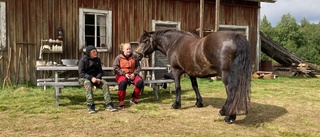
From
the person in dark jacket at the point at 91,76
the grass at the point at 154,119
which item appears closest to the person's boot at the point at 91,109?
the person in dark jacket at the point at 91,76

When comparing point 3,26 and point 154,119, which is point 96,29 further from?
point 154,119

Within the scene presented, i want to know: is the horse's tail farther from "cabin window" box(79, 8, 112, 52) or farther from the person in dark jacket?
"cabin window" box(79, 8, 112, 52)

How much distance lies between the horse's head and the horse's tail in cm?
228

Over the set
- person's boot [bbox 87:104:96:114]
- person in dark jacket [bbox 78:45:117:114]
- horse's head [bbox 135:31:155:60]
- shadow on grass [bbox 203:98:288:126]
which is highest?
horse's head [bbox 135:31:155:60]

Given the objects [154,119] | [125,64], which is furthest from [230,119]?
[125,64]

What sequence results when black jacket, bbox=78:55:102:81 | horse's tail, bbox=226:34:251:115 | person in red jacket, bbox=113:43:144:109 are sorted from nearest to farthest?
horse's tail, bbox=226:34:251:115, black jacket, bbox=78:55:102:81, person in red jacket, bbox=113:43:144:109

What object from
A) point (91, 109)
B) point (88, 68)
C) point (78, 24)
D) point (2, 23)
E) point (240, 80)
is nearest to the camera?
point (240, 80)

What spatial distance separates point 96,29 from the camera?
999 cm

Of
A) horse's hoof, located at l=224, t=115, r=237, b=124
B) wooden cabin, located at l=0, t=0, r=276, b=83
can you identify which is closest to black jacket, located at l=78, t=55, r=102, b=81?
horse's hoof, located at l=224, t=115, r=237, b=124

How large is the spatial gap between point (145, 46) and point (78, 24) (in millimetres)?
4469

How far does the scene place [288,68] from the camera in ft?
49.8

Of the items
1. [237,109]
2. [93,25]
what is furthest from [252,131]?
[93,25]

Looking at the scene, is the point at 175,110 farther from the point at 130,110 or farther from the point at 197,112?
the point at 130,110

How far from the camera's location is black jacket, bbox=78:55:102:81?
17.7 ft
